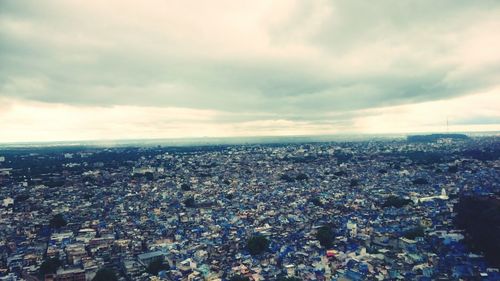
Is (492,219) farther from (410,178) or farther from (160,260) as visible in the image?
(410,178)

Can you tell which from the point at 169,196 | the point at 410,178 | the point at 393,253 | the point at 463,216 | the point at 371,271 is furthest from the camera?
the point at 410,178

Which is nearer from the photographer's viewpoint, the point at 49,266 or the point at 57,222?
the point at 49,266

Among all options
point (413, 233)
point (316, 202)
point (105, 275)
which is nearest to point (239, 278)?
point (105, 275)

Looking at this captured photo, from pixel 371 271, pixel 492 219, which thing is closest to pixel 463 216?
pixel 492 219

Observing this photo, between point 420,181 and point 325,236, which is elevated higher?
point 420,181

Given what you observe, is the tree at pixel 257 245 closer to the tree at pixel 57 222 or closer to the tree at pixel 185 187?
the tree at pixel 57 222

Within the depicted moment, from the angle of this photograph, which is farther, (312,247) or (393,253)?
(312,247)

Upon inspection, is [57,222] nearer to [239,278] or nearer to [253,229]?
[253,229]

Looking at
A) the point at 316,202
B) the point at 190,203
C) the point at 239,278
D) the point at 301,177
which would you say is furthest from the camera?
the point at 301,177
